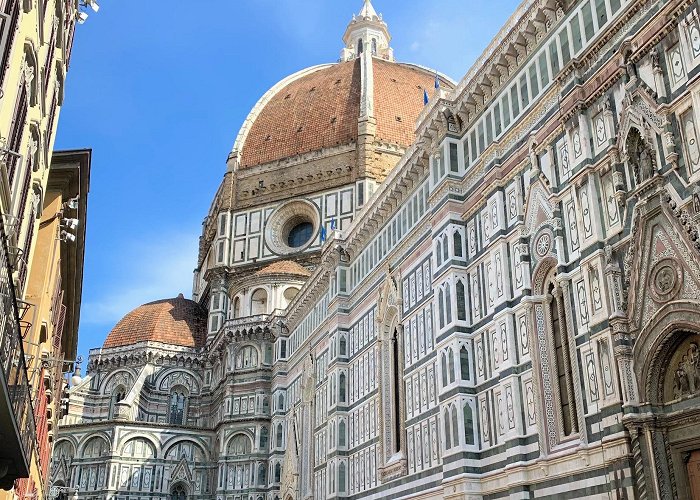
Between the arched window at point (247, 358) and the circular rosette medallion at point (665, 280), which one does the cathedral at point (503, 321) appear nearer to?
the circular rosette medallion at point (665, 280)

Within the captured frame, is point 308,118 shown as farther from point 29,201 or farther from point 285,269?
point 29,201

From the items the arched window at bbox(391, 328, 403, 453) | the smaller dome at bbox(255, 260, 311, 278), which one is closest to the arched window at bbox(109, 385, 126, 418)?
the smaller dome at bbox(255, 260, 311, 278)

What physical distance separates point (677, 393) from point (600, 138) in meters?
5.54

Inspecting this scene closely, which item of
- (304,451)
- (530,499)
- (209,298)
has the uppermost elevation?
(209,298)

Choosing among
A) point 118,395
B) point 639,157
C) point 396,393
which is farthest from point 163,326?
point 639,157

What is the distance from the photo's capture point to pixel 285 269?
146ft

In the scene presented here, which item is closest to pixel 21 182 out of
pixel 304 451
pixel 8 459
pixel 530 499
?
pixel 8 459

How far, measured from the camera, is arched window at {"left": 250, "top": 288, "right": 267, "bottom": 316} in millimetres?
44188

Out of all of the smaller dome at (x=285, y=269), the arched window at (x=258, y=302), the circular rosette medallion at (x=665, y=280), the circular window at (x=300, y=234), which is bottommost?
the circular rosette medallion at (x=665, y=280)

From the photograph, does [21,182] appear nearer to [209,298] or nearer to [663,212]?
[663,212]

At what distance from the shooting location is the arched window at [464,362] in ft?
63.3

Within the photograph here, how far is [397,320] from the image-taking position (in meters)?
25.0

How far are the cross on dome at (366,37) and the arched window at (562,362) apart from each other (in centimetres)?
5624

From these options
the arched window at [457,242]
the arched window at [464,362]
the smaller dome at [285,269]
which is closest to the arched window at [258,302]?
the smaller dome at [285,269]
